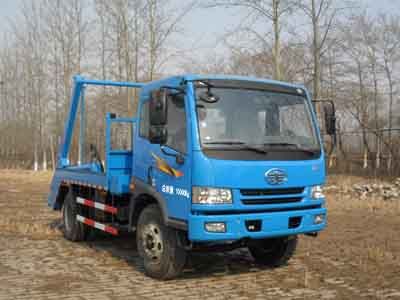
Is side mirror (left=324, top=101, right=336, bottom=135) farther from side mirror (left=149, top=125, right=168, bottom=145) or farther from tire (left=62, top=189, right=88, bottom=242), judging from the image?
tire (left=62, top=189, right=88, bottom=242)

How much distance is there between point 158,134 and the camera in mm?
5559

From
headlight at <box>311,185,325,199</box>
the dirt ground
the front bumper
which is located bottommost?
the dirt ground

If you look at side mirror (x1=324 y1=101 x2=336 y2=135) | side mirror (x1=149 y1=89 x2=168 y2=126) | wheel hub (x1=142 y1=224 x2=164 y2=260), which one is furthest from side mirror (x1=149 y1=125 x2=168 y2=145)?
side mirror (x1=324 y1=101 x2=336 y2=135)

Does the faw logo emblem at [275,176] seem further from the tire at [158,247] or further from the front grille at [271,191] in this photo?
the tire at [158,247]

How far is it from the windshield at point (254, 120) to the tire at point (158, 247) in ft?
4.11

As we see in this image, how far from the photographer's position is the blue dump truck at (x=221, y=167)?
17.1ft

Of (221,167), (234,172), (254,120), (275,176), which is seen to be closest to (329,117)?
(254,120)

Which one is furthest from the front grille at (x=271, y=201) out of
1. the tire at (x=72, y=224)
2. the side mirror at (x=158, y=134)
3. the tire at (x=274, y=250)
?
the tire at (x=72, y=224)

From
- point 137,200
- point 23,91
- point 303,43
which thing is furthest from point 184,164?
point 23,91

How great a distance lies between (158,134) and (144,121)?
87cm

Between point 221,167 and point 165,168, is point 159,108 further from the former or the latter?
point 221,167

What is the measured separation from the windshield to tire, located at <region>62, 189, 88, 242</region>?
4239mm

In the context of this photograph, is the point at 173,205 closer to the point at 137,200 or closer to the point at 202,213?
the point at 202,213

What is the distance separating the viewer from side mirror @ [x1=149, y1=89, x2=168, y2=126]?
17.3 feet
